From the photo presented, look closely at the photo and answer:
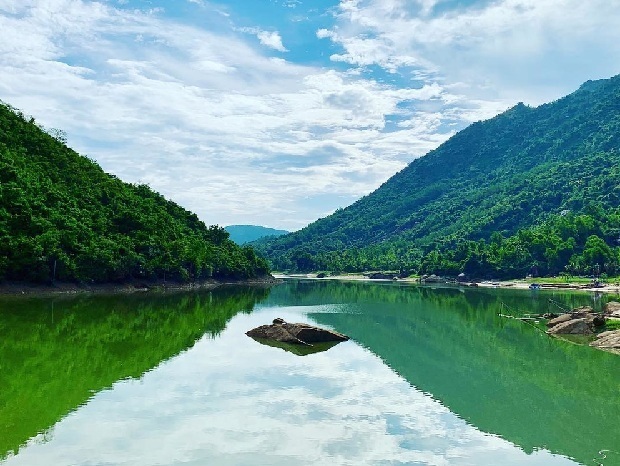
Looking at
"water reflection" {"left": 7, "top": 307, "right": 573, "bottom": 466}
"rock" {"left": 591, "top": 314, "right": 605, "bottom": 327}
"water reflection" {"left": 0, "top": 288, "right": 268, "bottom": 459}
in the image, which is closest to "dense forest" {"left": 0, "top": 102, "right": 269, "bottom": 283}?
"water reflection" {"left": 0, "top": 288, "right": 268, "bottom": 459}

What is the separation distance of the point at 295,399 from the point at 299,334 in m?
17.8

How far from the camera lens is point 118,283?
95.4 meters

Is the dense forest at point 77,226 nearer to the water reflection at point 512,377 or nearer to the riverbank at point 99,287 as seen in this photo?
the riverbank at point 99,287

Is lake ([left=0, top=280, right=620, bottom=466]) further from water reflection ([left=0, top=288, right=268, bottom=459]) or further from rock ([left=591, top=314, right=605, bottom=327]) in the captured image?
rock ([left=591, top=314, right=605, bottom=327])

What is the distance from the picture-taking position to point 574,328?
155ft

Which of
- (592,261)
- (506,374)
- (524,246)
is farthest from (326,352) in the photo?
(524,246)

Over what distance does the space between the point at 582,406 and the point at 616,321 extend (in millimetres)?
27759

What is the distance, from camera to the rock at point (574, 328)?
4697cm

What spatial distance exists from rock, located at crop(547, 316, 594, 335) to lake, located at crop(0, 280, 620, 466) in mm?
1936

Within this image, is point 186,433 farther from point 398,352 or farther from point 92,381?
point 398,352

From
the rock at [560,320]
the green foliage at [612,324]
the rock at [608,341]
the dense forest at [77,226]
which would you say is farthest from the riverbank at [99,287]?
the green foliage at [612,324]

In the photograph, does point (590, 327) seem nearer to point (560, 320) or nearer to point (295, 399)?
point (560, 320)

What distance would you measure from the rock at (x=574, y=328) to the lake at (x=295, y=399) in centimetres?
194

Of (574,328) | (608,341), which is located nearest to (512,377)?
(608,341)
